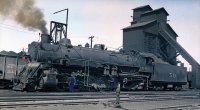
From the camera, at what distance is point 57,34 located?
3183 cm

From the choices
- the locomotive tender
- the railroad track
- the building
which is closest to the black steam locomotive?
the locomotive tender

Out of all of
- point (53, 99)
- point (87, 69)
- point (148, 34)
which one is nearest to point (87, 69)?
point (87, 69)

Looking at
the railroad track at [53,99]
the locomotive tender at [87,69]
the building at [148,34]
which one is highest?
the building at [148,34]

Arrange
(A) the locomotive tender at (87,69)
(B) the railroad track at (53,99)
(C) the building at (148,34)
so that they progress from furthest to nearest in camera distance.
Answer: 1. (C) the building at (148,34)
2. (A) the locomotive tender at (87,69)
3. (B) the railroad track at (53,99)

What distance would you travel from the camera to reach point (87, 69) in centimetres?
2294

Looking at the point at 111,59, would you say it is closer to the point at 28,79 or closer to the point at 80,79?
the point at 80,79

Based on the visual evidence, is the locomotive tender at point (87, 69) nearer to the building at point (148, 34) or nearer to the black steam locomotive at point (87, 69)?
the black steam locomotive at point (87, 69)

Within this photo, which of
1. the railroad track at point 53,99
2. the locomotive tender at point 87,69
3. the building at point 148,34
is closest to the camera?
the railroad track at point 53,99

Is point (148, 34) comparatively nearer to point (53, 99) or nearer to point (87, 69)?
point (87, 69)

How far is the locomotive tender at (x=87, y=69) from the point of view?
19.8m

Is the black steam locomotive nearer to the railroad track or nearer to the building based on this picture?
the railroad track

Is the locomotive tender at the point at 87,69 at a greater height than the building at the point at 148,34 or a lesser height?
lesser

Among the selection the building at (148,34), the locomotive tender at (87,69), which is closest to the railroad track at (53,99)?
the locomotive tender at (87,69)

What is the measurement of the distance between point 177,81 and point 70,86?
46.1 ft
